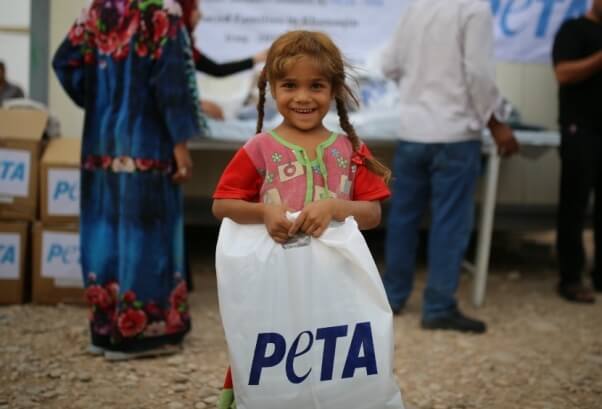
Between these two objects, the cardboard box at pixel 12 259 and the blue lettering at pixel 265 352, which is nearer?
the blue lettering at pixel 265 352

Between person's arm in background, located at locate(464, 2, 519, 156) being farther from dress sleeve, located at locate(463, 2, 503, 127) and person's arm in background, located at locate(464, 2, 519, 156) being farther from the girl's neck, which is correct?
the girl's neck

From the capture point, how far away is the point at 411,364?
3.44 meters

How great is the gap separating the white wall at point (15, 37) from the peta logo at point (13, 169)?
1.29 meters

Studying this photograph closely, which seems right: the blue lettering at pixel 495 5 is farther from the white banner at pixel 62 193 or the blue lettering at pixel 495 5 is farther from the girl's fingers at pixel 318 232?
the girl's fingers at pixel 318 232

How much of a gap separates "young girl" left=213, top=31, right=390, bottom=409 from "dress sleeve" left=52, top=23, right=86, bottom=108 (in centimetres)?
149

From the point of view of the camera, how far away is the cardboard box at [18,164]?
4.25 meters

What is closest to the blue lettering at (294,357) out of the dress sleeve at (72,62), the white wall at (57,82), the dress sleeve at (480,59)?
the dress sleeve at (72,62)

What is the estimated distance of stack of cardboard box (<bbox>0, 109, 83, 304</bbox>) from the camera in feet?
13.9

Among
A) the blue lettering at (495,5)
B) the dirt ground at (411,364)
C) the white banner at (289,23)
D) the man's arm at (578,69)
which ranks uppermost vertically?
the blue lettering at (495,5)

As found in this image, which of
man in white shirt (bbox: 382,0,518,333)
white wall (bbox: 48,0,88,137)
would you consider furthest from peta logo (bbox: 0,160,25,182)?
man in white shirt (bbox: 382,0,518,333)

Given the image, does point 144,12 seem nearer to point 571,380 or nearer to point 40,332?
point 40,332

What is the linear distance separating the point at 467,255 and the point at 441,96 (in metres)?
2.55

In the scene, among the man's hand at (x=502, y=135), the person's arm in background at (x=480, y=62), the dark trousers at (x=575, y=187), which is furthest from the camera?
the dark trousers at (x=575, y=187)

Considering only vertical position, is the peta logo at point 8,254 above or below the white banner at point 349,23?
below
